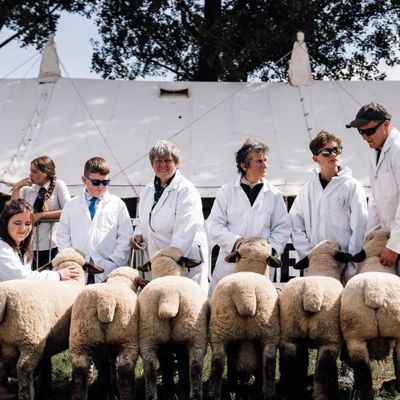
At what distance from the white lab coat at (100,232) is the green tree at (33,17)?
9.45 meters

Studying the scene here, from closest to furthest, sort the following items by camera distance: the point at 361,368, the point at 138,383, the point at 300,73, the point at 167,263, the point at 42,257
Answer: the point at 361,368 → the point at 167,263 → the point at 138,383 → the point at 42,257 → the point at 300,73

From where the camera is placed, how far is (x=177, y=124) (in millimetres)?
8938

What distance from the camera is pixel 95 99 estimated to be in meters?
9.48

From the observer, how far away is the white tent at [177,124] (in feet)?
26.2

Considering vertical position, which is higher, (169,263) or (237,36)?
(237,36)

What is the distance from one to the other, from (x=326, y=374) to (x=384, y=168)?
5.14ft

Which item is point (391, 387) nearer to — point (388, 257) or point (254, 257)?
point (388, 257)

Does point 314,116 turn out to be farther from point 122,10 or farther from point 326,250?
point 122,10

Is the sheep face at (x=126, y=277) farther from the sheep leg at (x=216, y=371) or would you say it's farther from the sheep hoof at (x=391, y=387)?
the sheep hoof at (x=391, y=387)

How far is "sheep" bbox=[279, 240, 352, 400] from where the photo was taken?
3.61m

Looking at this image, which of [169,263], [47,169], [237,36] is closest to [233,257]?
[169,263]

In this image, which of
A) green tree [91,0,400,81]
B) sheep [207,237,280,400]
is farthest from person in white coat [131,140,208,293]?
green tree [91,0,400,81]

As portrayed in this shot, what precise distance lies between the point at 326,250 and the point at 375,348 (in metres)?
0.96

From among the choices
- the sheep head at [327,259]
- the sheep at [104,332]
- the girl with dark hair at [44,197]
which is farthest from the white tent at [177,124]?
the sheep at [104,332]
